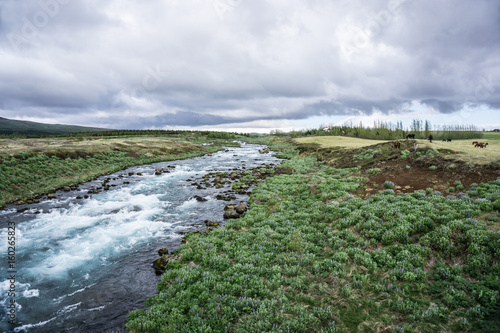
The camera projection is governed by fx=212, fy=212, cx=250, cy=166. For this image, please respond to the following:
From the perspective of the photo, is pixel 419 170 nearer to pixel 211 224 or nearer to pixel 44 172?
pixel 211 224

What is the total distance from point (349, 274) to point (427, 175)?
16.4 metres

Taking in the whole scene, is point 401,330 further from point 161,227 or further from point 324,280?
point 161,227

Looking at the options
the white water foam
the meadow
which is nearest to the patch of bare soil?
the white water foam

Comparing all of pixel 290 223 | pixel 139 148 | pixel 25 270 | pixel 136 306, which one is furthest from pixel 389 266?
pixel 139 148

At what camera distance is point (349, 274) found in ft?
32.5

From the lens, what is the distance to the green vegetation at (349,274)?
7.52m

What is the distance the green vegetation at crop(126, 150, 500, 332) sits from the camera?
7.52m

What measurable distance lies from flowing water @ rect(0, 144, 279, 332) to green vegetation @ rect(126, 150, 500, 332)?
203 cm

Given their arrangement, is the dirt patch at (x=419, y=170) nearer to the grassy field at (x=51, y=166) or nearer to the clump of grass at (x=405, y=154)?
the clump of grass at (x=405, y=154)

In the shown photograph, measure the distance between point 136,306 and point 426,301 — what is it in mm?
11833

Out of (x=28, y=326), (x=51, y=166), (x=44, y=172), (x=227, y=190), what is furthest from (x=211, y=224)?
(x=51, y=166)

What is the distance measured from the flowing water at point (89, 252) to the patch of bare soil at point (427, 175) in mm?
14460

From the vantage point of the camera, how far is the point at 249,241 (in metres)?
13.8

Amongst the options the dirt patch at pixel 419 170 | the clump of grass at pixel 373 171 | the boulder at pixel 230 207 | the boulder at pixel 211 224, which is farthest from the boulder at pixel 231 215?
the clump of grass at pixel 373 171
